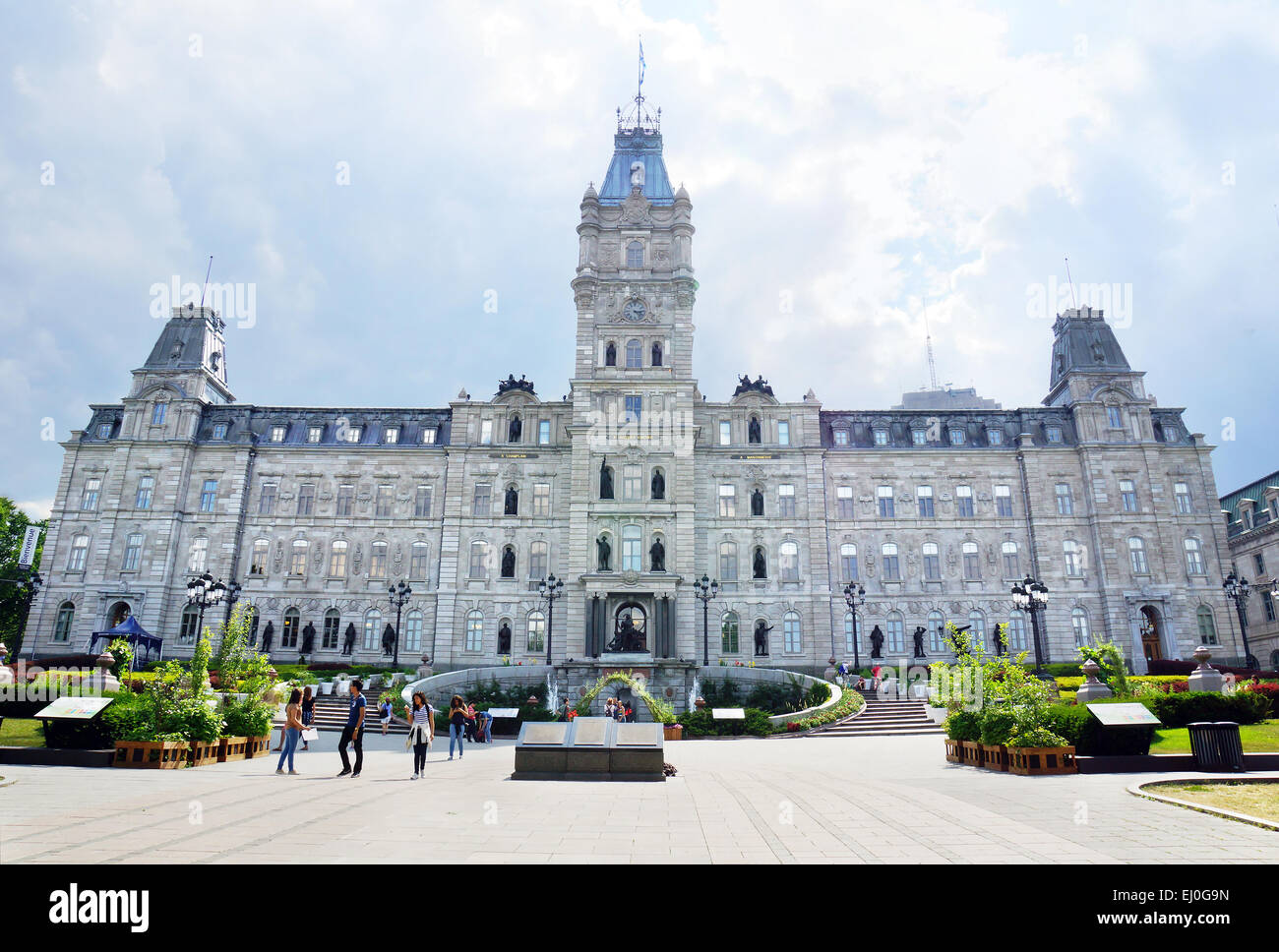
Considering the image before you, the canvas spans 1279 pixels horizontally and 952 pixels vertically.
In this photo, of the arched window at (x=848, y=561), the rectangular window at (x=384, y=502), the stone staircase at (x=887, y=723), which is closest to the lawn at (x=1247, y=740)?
the stone staircase at (x=887, y=723)

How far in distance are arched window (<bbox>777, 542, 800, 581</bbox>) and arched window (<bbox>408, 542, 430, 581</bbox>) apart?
22289 mm

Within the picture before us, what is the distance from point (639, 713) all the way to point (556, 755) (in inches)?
756

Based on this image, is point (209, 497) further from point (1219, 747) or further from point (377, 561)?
point (1219, 747)

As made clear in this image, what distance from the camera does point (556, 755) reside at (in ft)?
51.9

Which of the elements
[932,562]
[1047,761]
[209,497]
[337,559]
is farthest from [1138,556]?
[209,497]

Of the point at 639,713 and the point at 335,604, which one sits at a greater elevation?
the point at 335,604

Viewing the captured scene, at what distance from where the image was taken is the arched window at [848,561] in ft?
158

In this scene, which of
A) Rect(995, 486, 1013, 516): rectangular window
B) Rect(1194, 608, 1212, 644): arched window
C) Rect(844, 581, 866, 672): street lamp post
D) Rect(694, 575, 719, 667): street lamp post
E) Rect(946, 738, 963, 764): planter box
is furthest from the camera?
Rect(995, 486, 1013, 516): rectangular window

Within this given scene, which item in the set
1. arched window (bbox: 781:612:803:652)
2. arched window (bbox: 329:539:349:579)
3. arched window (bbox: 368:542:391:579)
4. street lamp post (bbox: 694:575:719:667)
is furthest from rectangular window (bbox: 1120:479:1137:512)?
arched window (bbox: 329:539:349:579)

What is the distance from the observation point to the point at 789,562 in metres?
48.0

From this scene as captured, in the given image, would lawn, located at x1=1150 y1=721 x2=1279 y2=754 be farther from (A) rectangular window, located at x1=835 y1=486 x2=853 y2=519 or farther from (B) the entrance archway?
(B) the entrance archway

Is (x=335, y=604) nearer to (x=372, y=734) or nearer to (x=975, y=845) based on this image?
(x=372, y=734)

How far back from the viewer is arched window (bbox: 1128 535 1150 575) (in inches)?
1865
